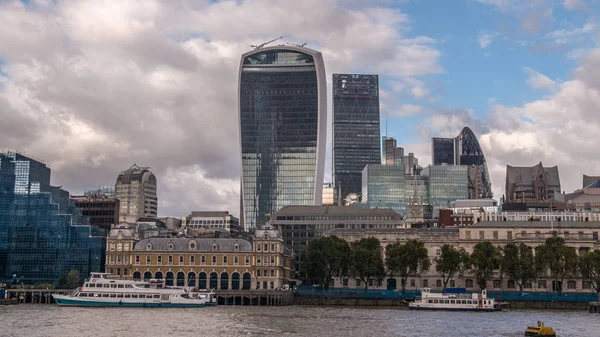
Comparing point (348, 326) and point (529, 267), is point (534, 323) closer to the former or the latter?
point (348, 326)

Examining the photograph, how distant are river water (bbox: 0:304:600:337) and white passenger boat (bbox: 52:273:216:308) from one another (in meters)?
11.3

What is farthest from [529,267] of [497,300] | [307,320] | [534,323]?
[307,320]

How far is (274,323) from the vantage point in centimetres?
13200

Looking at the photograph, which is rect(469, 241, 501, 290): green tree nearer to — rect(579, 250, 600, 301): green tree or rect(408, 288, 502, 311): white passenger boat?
rect(408, 288, 502, 311): white passenger boat

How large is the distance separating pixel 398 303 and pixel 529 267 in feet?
103

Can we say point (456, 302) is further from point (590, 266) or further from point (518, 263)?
point (590, 266)

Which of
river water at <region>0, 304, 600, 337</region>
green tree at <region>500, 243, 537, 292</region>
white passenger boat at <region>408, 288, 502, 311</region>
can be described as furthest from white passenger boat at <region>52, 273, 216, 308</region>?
green tree at <region>500, 243, 537, 292</region>

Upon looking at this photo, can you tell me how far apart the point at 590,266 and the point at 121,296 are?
343 feet

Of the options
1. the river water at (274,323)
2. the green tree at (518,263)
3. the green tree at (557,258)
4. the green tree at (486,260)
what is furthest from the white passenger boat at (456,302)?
the green tree at (557,258)

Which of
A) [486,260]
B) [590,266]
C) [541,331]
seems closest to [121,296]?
[486,260]

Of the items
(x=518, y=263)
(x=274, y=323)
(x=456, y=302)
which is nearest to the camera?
(x=274, y=323)

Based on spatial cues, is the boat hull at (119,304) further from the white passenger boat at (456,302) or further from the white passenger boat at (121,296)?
the white passenger boat at (456,302)

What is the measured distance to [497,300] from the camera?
637 ft

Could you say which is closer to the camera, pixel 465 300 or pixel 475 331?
pixel 475 331
